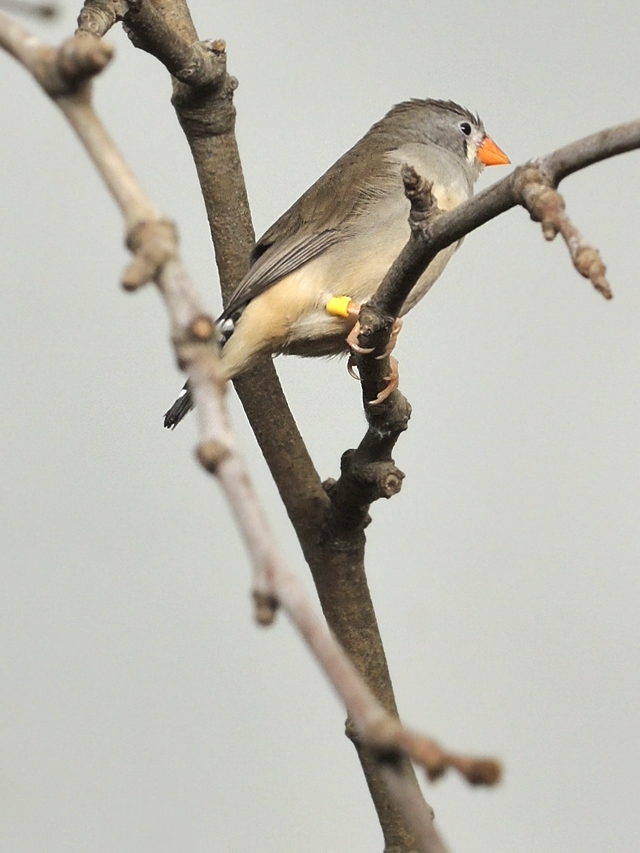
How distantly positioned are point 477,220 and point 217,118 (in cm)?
97

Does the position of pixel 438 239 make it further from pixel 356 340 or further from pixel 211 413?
pixel 211 413

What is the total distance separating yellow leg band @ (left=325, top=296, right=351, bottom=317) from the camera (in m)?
1.84

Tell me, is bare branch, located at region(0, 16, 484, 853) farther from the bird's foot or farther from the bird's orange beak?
the bird's orange beak

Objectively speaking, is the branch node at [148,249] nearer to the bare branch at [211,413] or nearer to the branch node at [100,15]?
the bare branch at [211,413]

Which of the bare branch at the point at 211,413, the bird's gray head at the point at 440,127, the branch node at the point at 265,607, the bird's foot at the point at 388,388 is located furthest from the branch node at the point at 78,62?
the bird's gray head at the point at 440,127

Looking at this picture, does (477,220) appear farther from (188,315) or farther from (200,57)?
(200,57)

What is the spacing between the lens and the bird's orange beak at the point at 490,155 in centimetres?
230

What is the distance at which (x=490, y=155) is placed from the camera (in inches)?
90.7

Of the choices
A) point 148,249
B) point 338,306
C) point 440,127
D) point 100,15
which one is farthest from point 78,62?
point 440,127

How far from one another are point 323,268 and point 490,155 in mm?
602

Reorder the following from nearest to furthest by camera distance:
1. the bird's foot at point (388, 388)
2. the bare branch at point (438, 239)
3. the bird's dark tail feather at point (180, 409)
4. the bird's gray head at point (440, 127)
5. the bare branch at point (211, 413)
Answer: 1. the bare branch at point (211, 413)
2. the bare branch at point (438, 239)
3. the bird's foot at point (388, 388)
4. the bird's dark tail feather at point (180, 409)
5. the bird's gray head at point (440, 127)

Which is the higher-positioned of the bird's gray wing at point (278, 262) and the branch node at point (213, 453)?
the bird's gray wing at point (278, 262)

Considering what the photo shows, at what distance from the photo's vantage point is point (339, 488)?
1.68 meters

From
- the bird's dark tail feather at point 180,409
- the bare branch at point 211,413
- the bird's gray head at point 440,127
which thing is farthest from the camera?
the bird's gray head at point 440,127
